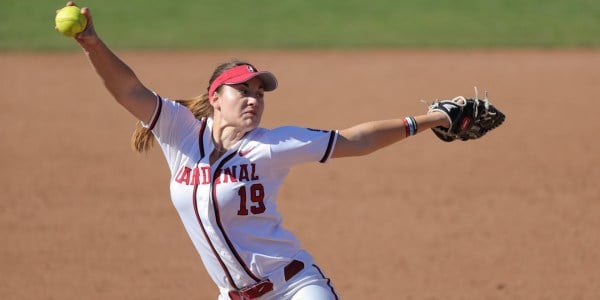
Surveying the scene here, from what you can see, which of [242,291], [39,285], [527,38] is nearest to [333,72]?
[527,38]

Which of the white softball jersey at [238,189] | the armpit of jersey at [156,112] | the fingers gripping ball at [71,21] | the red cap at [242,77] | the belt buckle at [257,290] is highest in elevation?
the fingers gripping ball at [71,21]

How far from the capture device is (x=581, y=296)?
6918 millimetres

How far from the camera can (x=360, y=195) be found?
9320 millimetres

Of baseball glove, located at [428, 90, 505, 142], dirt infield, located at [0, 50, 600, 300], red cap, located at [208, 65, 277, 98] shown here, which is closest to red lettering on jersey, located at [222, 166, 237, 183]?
red cap, located at [208, 65, 277, 98]

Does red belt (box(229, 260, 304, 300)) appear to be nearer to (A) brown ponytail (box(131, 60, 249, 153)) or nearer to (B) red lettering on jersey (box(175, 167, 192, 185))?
(B) red lettering on jersey (box(175, 167, 192, 185))

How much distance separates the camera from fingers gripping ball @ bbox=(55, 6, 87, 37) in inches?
164

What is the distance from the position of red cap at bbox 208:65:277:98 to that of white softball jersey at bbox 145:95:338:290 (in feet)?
0.74

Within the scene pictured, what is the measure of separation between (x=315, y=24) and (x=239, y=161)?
1404cm

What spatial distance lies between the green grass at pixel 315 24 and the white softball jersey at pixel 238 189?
12036mm

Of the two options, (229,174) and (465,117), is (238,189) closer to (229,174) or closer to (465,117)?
(229,174)

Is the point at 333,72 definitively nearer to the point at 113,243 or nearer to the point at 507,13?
the point at 507,13

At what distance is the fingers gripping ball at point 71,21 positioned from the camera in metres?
4.16

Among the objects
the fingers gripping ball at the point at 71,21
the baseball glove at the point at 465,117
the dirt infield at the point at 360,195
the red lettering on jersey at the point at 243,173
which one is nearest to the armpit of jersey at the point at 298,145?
the red lettering on jersey at the point at 243,173

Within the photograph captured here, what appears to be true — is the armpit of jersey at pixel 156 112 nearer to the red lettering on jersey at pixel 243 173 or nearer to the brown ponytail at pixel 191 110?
the brown ponytail at pixel 191 110
